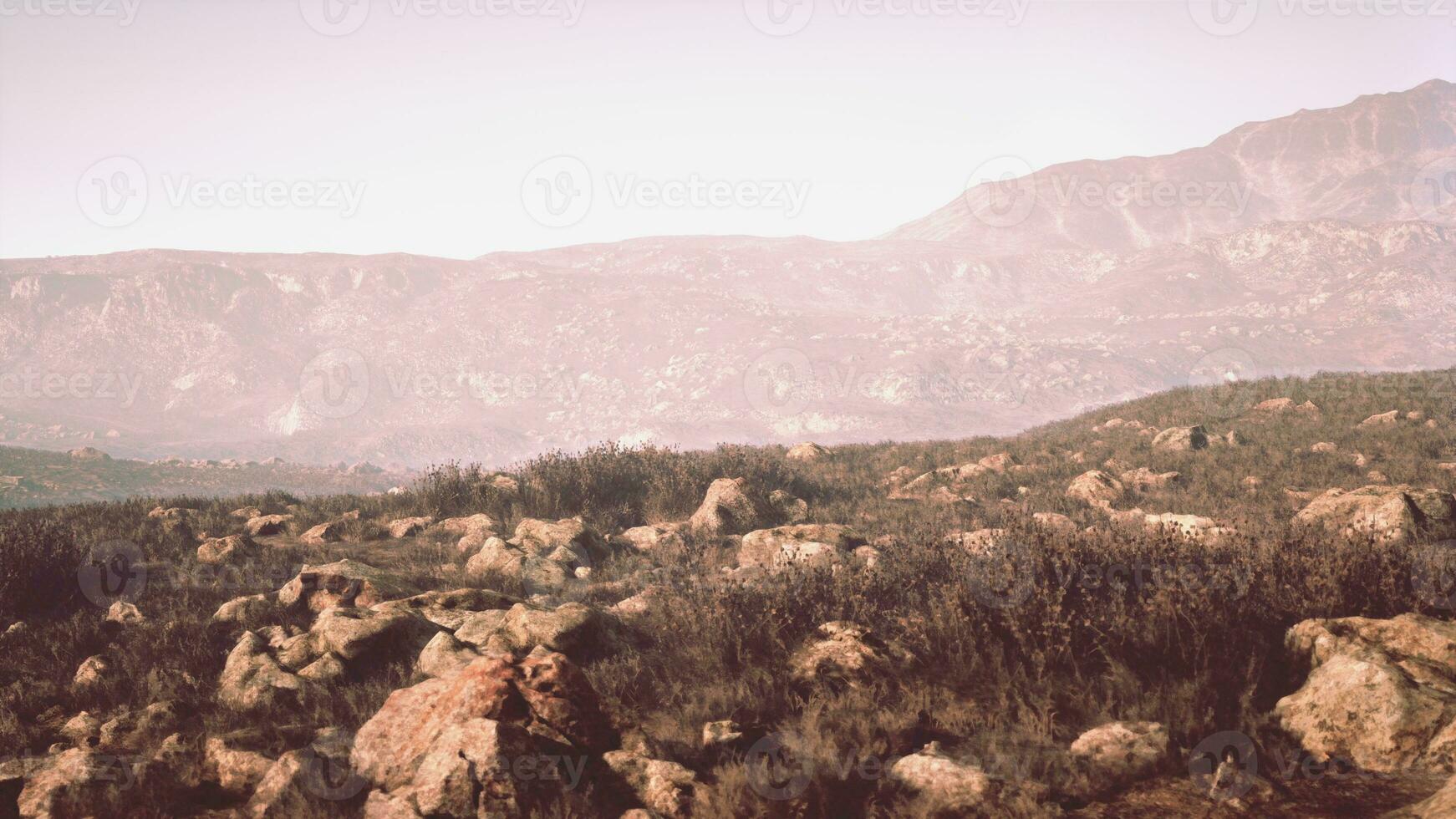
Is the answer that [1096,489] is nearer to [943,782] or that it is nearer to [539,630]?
[943,782]

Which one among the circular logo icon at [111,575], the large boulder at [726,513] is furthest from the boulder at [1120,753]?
the circular logo icon at [111,575]

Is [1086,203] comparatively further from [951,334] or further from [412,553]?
[412,553]

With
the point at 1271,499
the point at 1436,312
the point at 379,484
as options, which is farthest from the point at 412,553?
the point at 1436,312

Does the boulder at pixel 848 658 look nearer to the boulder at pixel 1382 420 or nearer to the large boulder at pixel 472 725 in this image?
the large boulder at pixel 472 725

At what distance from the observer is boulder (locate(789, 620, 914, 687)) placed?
4.91 m

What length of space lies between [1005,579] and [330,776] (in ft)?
14.0

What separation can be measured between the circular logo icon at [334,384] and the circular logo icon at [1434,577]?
78.4 meters

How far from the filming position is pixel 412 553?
877 centimetres

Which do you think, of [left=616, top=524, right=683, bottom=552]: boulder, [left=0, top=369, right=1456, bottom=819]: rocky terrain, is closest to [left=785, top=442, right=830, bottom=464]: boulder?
[left=616, top=524, right=683, bottom=552]: boulder

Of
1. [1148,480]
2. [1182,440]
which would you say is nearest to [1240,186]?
[1182,440]

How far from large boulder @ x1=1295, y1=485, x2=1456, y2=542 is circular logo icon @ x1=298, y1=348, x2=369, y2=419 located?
77.2 metres

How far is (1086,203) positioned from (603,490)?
417 ft

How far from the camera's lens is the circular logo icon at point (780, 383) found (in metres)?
61.6

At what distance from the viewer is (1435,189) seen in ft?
364
